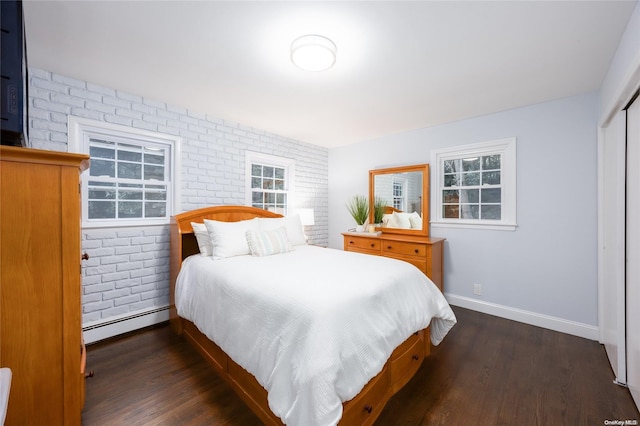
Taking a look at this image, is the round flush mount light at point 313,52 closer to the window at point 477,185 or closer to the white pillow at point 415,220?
the window at point 477,185

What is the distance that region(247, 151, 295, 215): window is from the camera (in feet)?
12.1

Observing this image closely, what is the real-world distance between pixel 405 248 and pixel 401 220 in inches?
23.3

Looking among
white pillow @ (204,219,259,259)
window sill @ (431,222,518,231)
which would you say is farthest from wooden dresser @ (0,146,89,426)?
window sill @ (431,222,518,231)

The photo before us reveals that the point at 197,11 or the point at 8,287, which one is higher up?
the point at 197,11

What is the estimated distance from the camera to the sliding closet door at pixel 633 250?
1.63 meters

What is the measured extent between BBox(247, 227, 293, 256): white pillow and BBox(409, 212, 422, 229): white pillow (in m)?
→ 1.84

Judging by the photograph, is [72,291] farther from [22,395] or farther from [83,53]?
[83,53]

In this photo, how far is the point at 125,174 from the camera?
2.70 m

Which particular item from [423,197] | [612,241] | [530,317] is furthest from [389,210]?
[612,241]

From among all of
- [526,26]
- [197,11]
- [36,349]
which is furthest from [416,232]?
[36,349]

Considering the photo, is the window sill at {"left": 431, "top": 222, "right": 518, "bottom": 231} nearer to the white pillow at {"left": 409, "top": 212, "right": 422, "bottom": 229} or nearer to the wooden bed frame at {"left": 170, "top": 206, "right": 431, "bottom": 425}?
the white pillow at {"left": 409, "top": 212, "right": 422, "bottom": 229}

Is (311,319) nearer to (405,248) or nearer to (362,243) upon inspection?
(405,248)

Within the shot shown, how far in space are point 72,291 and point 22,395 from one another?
440 mm

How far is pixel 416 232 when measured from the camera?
3650 millimetres
